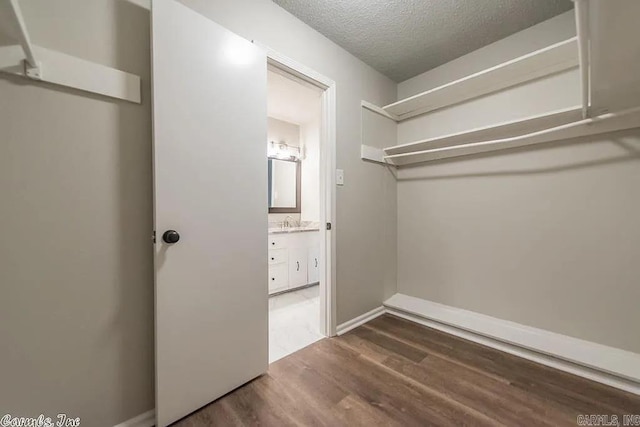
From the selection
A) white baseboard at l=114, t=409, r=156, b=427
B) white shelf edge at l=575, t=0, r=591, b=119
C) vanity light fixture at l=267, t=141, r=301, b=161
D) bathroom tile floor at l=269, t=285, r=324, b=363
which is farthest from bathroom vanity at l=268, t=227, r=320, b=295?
white shelf edge at l=575, t=0, r=591, b=119

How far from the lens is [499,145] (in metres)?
1.90

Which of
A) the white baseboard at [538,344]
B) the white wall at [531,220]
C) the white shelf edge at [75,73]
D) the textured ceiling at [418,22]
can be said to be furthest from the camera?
the textured ceiling at [418,22]

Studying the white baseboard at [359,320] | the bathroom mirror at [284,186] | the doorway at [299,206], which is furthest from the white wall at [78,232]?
the bathroom mirror at [284,186]

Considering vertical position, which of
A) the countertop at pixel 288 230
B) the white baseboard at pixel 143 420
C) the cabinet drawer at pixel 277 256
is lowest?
the white baseboard at pixel 143 420

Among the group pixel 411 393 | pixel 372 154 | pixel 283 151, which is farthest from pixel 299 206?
pixel 411 393

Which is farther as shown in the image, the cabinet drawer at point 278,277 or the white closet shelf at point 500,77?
the cabinet drawer at point 278,277

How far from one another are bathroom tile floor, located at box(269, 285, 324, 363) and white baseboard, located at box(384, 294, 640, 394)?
0.89 m

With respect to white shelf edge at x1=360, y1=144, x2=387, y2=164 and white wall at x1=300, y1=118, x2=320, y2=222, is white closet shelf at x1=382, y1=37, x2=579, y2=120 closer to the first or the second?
white shelf edge at x1=360, y1=144, x2=387, y2=164

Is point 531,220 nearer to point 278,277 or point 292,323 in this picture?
point 292,323

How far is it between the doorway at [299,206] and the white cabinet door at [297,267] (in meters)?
0.01

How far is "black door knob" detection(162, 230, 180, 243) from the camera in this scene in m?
1.14

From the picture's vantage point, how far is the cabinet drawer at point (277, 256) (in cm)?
298

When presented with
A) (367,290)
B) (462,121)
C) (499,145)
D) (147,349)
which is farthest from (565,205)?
(147,349)

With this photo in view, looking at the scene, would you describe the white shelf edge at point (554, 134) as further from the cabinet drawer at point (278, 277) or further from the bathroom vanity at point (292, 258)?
the cabinet drawer at point (278, 277)
